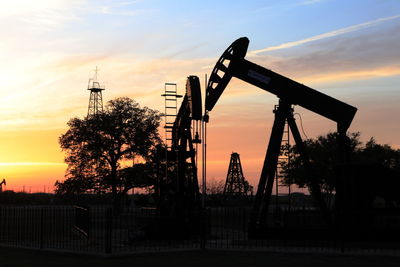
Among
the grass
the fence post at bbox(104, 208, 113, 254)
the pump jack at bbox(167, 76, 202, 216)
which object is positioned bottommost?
the grass

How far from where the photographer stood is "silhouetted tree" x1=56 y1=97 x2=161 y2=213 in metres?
44.6

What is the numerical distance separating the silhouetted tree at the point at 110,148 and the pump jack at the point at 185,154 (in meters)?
20.0

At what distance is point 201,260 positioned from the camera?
590 inches

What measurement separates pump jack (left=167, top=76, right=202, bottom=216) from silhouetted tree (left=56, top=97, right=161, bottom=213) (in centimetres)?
2001

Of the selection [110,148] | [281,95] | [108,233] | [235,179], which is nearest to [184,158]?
[281,95]

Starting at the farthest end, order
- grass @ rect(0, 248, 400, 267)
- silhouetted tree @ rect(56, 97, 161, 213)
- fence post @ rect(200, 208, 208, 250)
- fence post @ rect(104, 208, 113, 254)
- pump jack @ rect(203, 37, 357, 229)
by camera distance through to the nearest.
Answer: silhouetted tree @ rect(56, 97, 161, 213), pump jack @ rect(203, 37, 357, 229), fence post @ rect(200, 208, 208, 250), fence post @ rect(104, 208, 113, 254), grass @ rect(0, 248, 400, 267)

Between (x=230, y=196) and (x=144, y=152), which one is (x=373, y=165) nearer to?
(x=144, y=152)

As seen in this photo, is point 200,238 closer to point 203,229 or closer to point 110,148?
point 203,229

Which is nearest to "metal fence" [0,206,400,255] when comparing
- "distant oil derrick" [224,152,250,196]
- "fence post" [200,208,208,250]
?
"fence post" [200,208,208,250]

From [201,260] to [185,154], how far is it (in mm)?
8941

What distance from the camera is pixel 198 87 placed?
21.8 metres

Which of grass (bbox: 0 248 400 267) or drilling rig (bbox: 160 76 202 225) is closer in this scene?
grass (bbox: 0 248 400 267)

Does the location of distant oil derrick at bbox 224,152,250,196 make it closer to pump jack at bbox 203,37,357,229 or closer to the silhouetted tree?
the silhouetted tree

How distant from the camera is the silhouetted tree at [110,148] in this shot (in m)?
44.6
